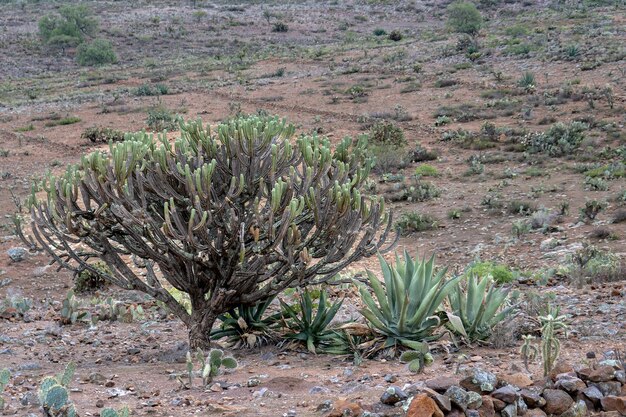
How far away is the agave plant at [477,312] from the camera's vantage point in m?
6.02

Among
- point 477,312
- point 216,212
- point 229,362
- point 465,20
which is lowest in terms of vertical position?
point 465,20

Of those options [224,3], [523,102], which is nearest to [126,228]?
[523,102]

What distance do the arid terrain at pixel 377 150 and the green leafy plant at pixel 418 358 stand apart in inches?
1.8

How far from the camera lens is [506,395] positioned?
4.38 m

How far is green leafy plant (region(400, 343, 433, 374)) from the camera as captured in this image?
17.1 feet

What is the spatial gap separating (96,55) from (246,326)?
1574 inches

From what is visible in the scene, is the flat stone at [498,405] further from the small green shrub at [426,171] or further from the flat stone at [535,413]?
the small green shrub at [426,171]

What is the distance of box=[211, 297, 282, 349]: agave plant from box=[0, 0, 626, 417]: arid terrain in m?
0.18

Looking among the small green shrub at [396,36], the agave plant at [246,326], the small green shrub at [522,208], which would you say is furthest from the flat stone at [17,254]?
the small green shrub at [396,36]

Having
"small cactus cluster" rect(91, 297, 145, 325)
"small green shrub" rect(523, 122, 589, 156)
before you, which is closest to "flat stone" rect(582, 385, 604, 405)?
"small cactus cluster" rect(91, 297, 145, 325)

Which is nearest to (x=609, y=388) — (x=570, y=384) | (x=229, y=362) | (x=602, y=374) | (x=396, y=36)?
(x=602, y=374)

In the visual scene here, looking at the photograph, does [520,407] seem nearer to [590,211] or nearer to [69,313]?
[69,313]

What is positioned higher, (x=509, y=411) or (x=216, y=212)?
(x=216, y=212)

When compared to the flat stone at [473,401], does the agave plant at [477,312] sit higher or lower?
lower
